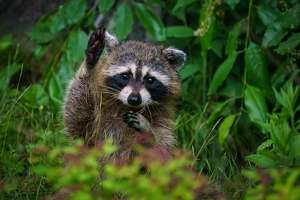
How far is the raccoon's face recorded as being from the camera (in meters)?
3.44

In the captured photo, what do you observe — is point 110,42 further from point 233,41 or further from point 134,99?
point 233,41

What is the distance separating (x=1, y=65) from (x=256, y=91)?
3020mm

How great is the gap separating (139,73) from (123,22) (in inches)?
33.0

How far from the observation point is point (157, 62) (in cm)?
363

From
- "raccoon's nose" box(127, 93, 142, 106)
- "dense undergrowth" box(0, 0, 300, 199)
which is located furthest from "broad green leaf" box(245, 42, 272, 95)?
"raccoon's nose" box(127, 93, 142, 106)

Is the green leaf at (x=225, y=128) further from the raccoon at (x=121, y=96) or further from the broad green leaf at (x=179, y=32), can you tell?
the broad green leaf at (x=179, y=32)

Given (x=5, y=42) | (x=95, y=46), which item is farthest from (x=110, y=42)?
(x=5, y=42)

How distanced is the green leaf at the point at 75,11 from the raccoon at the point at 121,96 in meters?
0.65

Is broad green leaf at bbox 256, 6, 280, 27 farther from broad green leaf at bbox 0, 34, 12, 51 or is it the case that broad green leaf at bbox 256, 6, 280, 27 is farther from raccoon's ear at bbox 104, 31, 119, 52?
broad green leaf at bbox 0, 34, 12, 51

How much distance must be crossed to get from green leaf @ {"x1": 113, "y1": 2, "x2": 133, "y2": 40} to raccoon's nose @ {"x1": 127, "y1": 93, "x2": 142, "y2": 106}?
37.2 inches

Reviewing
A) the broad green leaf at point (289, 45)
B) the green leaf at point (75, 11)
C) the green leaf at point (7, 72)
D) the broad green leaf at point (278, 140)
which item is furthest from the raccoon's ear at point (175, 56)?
the green leaf at point (7, 72)

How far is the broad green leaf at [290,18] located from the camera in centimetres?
383

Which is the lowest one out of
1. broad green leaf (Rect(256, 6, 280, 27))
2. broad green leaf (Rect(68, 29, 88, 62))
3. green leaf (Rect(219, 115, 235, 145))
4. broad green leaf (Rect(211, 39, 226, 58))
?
green leaf (Rect(219, 115, 235, 145))

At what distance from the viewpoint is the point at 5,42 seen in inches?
201
